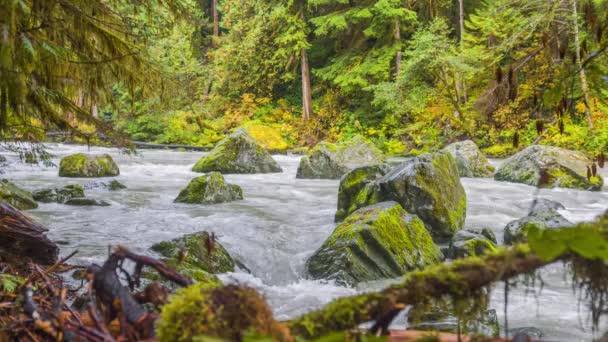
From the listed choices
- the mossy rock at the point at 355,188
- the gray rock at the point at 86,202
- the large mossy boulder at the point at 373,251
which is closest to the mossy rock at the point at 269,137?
the gray rock at the point at 86,202

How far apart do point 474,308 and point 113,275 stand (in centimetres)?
109

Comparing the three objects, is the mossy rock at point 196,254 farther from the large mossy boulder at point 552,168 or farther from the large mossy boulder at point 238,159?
the large mossy boulder at point 238,159

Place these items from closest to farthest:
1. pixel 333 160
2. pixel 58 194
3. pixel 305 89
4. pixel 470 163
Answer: pixel 58 194 < pixel 333 160 < pixel 470 163 < pixel 305 89

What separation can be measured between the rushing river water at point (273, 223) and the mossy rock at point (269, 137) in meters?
9.74

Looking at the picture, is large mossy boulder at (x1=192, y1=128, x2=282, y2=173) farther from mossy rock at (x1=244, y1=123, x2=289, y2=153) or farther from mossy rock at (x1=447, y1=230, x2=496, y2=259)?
mossy rock at (x1=447, y1=230, x2=496, y2=259)

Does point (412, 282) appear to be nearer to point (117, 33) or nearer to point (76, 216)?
point (117, 33)

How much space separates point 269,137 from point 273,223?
16892mm

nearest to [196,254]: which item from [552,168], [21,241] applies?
[21,241]

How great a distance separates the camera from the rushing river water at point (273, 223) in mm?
4223

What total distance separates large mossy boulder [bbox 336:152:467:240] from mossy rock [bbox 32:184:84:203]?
530 centimetres

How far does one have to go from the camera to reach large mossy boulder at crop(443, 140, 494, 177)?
13.7 metres

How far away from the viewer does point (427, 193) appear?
686 centimetres

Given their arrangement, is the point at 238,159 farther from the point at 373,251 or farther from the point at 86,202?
the point at 373,251

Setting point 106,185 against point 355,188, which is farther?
point 106,185
